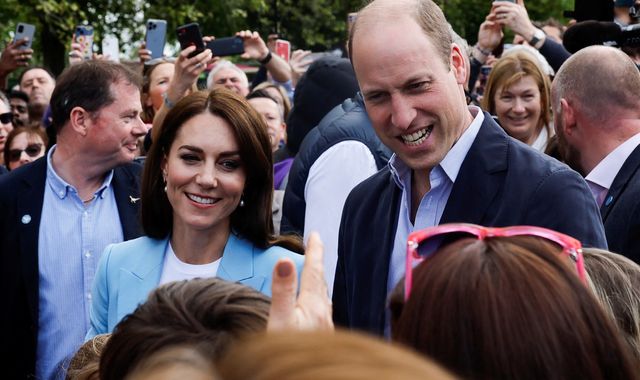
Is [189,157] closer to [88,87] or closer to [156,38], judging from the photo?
[88,87]

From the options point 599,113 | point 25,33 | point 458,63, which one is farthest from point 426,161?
point 25,33

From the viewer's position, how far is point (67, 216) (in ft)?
15.6

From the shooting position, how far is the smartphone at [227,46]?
8.17 metres

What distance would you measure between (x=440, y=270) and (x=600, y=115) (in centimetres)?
310

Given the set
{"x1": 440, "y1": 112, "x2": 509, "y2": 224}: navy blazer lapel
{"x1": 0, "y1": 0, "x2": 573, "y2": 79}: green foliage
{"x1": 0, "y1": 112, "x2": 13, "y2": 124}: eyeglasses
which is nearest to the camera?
{"x1": 440, "y1": 112, "x2": 509, "y2": 224}: navy blazer lapel

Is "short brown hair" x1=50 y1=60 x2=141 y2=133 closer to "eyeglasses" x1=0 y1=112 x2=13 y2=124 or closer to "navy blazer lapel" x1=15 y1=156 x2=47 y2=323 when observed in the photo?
"navy blazer lapel" x1=15 y1=156 x2=47 y2=323

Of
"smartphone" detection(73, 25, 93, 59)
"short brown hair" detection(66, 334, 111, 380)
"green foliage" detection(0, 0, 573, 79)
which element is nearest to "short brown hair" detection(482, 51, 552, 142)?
"smartphone" detection(73, 25, 93, 59)

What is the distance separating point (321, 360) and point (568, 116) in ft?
12.7

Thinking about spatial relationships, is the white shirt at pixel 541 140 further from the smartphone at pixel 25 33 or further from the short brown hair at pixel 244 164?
the smartphone at pixel 25 33

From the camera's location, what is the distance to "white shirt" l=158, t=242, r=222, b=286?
3.82m

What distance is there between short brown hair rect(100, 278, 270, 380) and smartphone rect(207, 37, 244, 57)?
248 inches

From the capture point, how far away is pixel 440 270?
1581 millimetres

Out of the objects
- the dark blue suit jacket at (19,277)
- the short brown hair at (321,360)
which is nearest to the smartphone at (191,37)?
the dark blue suit jacket at (19,277)

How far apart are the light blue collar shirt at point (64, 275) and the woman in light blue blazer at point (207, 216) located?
2.43 ft
